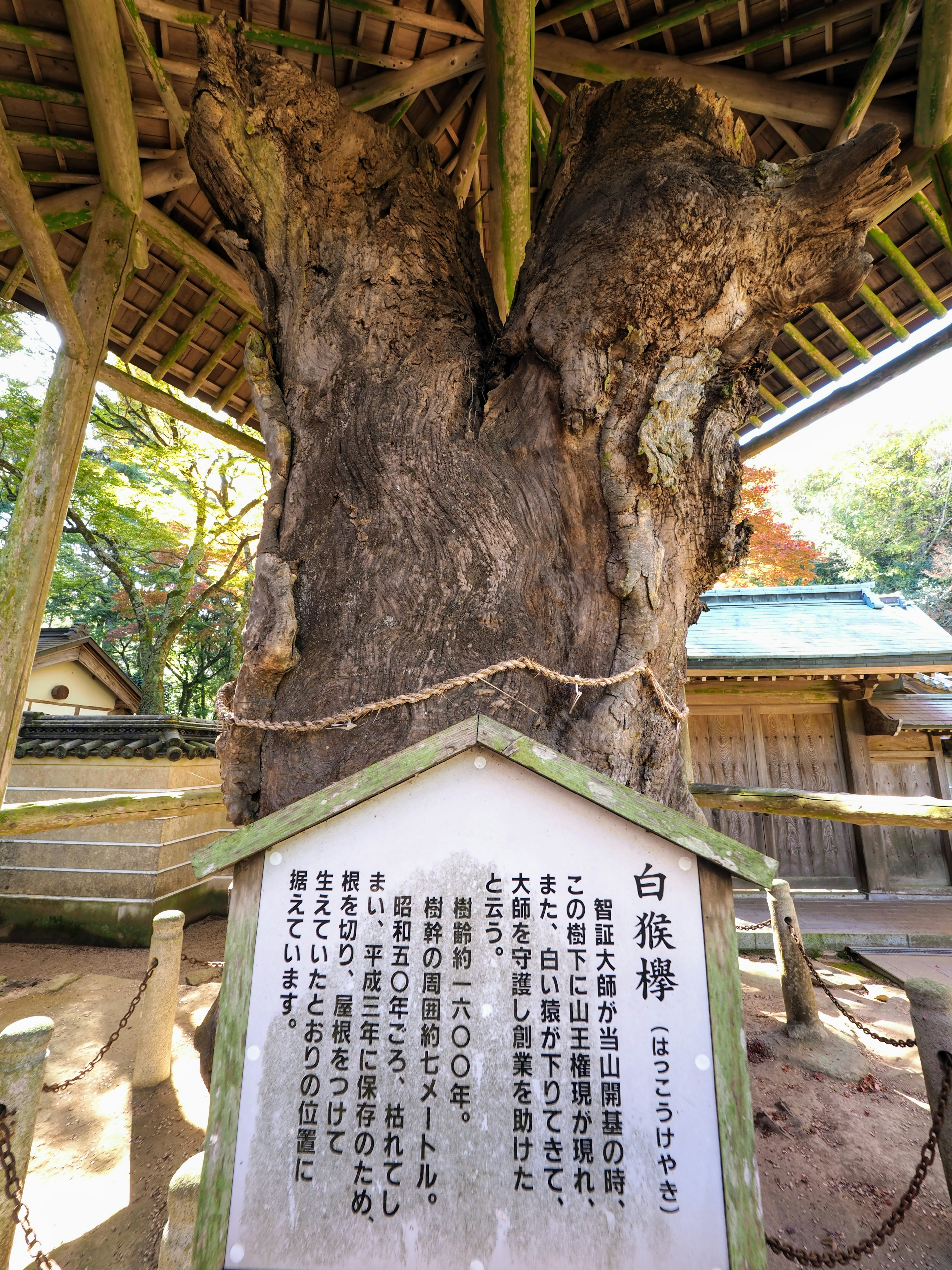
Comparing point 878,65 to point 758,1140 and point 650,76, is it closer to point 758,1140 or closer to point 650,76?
point 650,76

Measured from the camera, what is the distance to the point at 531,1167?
110cm

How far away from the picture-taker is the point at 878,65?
9.43 feet

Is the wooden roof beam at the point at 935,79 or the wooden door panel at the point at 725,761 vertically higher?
the wooden roof beam at the point at 935,79

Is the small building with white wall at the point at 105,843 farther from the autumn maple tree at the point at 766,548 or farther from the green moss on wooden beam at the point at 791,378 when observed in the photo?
the autumn maple tree at the point at 766,548

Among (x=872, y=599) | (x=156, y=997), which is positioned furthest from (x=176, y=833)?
(x=872, y=599)

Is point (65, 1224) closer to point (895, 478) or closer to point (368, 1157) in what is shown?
point (368, 1157)

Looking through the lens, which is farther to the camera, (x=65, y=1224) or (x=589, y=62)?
(x=589, y=62)

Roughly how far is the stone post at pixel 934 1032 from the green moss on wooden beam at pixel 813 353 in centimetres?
394

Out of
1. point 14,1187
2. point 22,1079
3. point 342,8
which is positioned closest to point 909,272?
point 342,8

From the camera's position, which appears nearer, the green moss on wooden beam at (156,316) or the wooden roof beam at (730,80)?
the wooden roof beam at (730,80)

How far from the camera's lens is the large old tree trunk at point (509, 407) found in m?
1.93

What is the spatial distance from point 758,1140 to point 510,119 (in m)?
5.26

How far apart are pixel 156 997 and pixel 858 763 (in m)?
7.14

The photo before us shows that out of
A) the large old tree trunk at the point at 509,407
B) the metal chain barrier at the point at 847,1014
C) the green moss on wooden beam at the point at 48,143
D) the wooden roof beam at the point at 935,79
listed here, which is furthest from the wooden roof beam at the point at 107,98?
the metal chain barrier at the point at 847,1014
